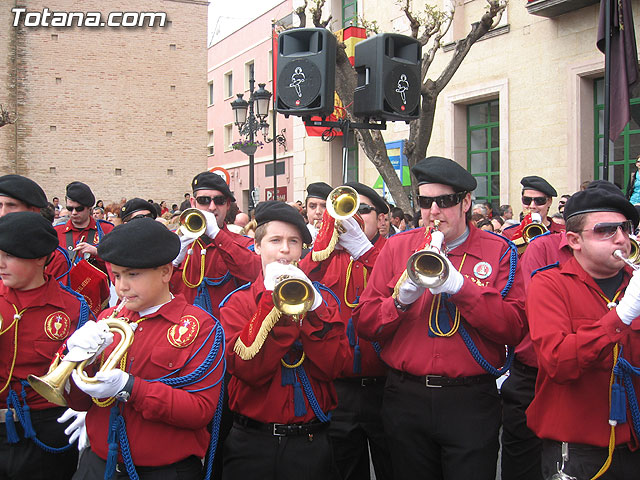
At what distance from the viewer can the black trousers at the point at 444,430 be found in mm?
3172

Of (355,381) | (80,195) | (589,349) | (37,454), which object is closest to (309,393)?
(355,381)

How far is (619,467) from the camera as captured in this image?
2678 mm

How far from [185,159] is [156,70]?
4569 millimetres

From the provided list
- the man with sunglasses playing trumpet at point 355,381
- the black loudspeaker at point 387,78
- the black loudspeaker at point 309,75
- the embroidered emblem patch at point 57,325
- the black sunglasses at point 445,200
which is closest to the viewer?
the embroidered emblem patch at point 57,325

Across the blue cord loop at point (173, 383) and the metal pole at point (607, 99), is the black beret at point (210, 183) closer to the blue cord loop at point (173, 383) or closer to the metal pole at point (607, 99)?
the blue cord loop at point (173, 383)

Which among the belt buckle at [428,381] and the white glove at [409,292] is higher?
the white glove at [409,292]

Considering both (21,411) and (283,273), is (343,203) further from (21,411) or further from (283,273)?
(21,411)

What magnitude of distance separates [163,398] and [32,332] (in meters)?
1.10

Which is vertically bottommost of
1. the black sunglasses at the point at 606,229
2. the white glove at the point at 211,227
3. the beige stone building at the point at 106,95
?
the black sunglasses at the point at 606,229

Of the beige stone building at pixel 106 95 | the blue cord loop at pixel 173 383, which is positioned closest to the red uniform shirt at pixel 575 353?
the blue cord loop at pixel 173 383

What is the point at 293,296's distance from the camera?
Answer: 2.78 m

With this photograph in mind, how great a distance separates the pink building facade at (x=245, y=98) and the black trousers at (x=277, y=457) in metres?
24.1

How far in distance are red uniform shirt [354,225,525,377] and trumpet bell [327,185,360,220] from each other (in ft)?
2.15

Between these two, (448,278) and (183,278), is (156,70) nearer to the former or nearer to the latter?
(183,278)
